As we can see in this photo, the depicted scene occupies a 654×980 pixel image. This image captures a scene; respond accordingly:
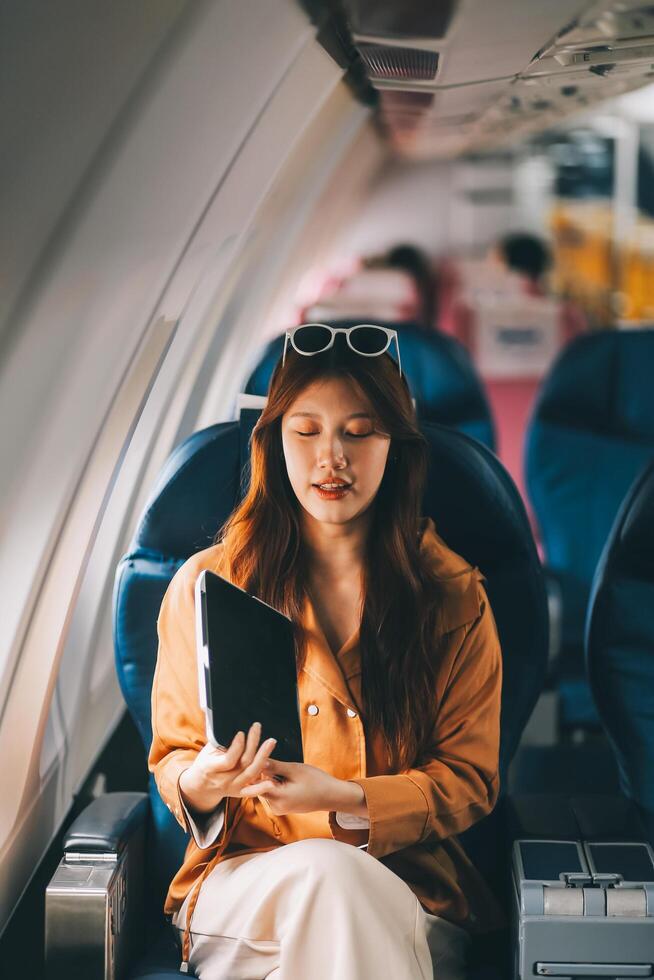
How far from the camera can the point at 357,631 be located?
1.82 m

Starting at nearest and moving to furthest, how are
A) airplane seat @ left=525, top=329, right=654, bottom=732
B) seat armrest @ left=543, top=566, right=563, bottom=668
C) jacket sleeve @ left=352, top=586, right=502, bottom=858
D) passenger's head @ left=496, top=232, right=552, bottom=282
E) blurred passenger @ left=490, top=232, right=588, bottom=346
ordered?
jacket sleeve @ left=352, top=586, right=502, bottom=858 → seat armrest @ left=543, top=566, right=563, bottom=668 → airplane seat @ left=525, top=329, right=654, bottom=732 → blurred passenger @ left=490, top=232, right=588, bottom=346 → passenger's head @ left=496, top=232, right=552, bottom=282

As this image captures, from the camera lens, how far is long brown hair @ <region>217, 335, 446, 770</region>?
1793 millimetres

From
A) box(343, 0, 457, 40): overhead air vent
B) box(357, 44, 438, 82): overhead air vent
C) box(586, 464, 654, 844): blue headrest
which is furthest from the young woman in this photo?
box(357, 44, 438, 82): overhead air vent

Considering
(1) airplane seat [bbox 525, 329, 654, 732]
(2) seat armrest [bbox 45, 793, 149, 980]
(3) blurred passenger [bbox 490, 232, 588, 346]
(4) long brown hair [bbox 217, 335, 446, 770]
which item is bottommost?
(2) seat armrest [bbox 45, 793, 149, 980]

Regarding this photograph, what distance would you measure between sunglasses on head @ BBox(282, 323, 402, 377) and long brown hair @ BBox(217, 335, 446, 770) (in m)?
0.01

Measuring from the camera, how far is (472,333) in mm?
5906

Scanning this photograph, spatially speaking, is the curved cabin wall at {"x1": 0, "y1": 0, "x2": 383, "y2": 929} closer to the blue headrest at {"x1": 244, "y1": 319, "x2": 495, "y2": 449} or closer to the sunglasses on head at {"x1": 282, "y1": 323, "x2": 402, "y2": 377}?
the sunglasses on head at {"x1": 282, "y1": 323, "x2": 402, "y2": 377}

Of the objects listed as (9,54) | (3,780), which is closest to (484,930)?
(3,780)

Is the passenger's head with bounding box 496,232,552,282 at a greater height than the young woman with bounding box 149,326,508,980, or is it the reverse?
the passenger's head with bounding box 496,232,552,282

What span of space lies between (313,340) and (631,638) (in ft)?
2.49

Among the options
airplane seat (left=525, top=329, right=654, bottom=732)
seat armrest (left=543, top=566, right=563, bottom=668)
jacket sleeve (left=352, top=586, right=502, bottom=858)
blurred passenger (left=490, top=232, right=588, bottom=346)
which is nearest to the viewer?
jacket sleeve (left=352, top=586, right=502, bottom=858)

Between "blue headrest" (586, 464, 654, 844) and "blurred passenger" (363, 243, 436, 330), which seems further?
"blurred passenger" (363, 243, 436, 330)

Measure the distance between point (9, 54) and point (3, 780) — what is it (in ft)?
4.54

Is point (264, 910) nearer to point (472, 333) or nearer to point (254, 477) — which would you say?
point (254, 477)
